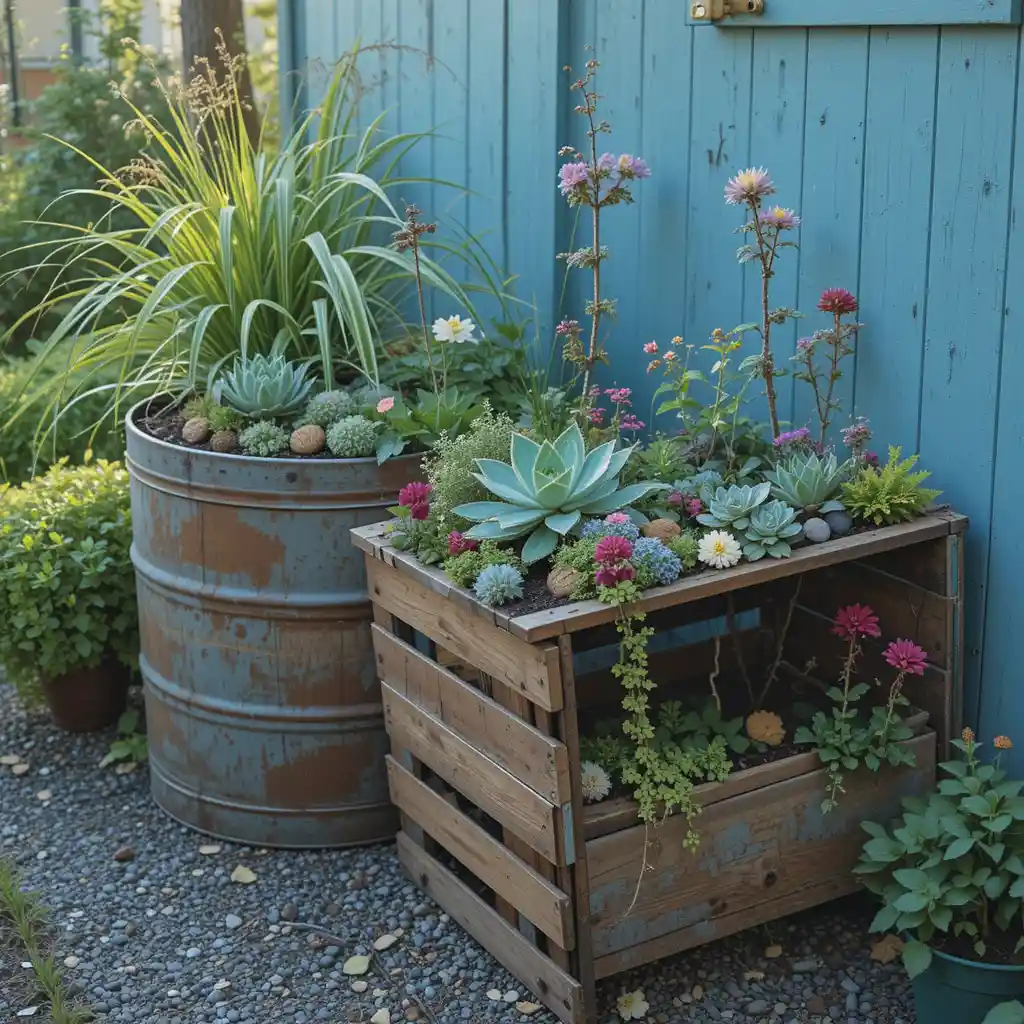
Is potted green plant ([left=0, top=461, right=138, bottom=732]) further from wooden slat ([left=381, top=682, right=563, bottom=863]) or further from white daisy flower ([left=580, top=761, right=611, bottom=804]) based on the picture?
white daisy flower ([left=580, top=761, right=611, bottom=804])

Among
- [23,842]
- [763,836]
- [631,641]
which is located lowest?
[23,842]

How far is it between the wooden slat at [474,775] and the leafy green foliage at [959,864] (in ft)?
2.03

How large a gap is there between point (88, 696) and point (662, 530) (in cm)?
200

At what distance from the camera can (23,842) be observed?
337cm

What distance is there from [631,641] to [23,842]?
1762 millimetres

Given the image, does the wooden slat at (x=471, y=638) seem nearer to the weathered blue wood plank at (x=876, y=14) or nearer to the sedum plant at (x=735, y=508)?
the sedum plant at (x=735, y=508)

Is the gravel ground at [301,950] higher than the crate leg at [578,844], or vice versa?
the crate leg at [578,844]

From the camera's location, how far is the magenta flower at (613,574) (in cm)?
237

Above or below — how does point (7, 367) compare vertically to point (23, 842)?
above

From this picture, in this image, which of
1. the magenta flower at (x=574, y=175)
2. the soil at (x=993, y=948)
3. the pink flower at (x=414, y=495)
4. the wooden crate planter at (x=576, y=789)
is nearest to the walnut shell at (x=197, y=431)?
the wooden crate planter at (x=576, y=789)

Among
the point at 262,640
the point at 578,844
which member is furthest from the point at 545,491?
the point at 262,640

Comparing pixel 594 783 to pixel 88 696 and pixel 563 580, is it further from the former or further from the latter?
pixel 88 696

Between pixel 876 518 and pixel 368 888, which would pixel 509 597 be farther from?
pixel 368 888

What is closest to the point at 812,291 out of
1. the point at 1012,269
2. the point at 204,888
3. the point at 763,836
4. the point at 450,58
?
the point at 1012,269
